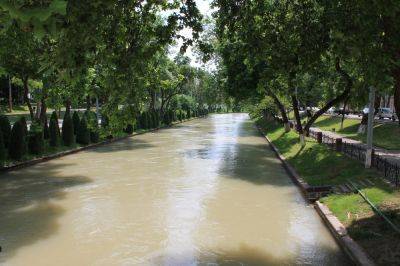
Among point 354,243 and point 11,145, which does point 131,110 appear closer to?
point 354,243

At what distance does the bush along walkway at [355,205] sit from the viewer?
32.3ft

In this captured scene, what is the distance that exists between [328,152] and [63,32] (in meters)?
17.5

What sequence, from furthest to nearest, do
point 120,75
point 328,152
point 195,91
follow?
point 195,91
point 328,152
point 120,75

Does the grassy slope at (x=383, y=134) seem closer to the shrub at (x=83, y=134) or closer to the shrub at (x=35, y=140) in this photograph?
the shrub at (x=83, y=134)

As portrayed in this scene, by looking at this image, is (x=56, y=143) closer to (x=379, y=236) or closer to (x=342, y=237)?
(x=342, y=237)

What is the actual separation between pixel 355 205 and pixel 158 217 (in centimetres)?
553

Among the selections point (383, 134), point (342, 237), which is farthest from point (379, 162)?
point (383, 134)

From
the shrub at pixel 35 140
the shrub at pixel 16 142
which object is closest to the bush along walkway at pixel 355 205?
the shrub at pixel 16 142

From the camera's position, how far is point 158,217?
45.4ft

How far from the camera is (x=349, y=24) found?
10.5 meters

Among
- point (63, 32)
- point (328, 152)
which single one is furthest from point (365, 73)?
point (328, 152)

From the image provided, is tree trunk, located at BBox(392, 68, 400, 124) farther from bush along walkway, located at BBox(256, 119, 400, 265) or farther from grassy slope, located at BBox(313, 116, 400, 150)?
grassy slope, located at BBox(313, 116, 400, 150)

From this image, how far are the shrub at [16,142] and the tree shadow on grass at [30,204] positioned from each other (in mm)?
1030

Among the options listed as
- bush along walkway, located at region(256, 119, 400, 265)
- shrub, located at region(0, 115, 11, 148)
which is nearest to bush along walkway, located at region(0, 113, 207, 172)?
shrub, located at region(0, 115, 11, 148)
